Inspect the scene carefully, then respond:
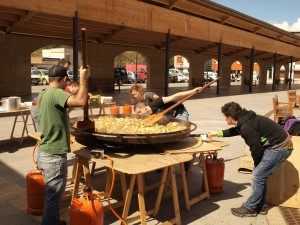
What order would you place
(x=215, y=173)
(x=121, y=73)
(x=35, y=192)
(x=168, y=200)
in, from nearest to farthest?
(x=35, y=192) < (x=168, y=200) < (x=215, y=173) < (x=121, y=73)

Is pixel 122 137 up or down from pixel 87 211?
up

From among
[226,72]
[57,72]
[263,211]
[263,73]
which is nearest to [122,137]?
[57,72]

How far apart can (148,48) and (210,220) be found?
22.3m

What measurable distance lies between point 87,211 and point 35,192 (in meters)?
1.17

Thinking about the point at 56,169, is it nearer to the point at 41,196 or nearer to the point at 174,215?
the point at 41,196

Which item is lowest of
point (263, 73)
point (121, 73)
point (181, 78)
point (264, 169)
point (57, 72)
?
point (264, 169)

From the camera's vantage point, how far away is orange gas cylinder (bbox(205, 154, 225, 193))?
5.05 metres

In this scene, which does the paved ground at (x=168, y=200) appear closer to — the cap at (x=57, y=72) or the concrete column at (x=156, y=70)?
the cap at (x=57, y=72)

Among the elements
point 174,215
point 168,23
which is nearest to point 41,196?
point 174,215

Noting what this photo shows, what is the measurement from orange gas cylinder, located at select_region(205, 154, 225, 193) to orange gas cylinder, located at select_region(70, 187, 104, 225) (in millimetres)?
2206

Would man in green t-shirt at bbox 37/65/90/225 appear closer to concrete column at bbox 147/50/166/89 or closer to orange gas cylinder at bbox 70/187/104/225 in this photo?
orange gas cylinder at bbox 70/187/104/225

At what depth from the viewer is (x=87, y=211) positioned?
331 cm

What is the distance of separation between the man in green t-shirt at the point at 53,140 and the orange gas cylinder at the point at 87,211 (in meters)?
0.26

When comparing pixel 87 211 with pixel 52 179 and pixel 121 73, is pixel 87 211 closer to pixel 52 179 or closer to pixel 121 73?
pixel 52 179
